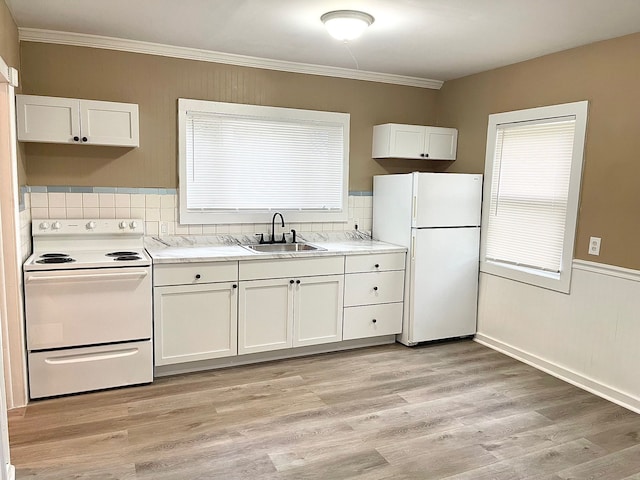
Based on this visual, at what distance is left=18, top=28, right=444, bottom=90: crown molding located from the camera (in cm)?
344

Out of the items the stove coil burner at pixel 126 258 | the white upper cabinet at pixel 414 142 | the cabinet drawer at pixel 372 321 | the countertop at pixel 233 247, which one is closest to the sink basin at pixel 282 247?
the countertop at pixel 233 247

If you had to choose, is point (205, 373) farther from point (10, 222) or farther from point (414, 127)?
point (414, 127)

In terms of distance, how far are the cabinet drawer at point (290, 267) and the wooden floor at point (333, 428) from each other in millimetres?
715

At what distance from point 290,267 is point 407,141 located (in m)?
1.72

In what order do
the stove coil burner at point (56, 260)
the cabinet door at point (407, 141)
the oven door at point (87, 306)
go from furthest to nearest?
the cabinet door at point (407, 141) → the stove coil burner at point (56, 260) → the oven door at point (87, 306)

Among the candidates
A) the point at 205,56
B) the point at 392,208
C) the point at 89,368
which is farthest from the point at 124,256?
the point at 392,208

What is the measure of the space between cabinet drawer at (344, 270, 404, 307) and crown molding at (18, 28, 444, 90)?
1834 mm

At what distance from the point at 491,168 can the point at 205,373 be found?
2920 mm

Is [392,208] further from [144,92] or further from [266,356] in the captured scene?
[144,92]

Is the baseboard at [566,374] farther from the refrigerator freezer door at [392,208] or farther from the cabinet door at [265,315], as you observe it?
the cabinet door at [265,315]

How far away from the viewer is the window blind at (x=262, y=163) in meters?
4.00

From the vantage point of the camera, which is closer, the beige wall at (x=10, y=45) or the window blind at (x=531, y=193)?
the beige wall at (x=10, y=45)

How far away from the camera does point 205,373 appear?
3.61 meters

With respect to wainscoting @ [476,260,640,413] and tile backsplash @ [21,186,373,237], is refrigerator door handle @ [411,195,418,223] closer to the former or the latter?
wainscoting @ [476,260,640,413]
